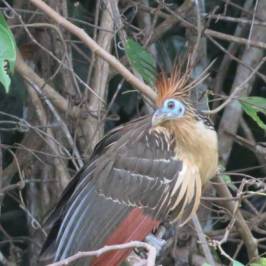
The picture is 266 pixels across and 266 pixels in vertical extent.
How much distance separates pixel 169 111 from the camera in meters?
3.25

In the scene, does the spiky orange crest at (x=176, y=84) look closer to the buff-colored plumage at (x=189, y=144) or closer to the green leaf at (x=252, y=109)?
the buff-colored plumage at (x=189, y=144)

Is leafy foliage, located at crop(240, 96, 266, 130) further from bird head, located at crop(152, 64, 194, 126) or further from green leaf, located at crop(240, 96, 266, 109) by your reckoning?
bird head, located at crop(152, 64, 194, 126)

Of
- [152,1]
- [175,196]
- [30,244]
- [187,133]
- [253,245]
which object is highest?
[152,1]

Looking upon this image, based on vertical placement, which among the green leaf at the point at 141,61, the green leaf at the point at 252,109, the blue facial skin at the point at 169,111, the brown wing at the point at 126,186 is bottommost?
the brown wing at the point at 126,186

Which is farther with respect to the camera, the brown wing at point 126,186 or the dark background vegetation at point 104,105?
the dark background vegetation at point 104,105

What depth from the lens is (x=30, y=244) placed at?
13.4 ft

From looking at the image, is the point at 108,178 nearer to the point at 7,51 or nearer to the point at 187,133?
the point at 187,133

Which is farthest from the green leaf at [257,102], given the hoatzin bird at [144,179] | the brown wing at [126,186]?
the brown wing at [126,186]

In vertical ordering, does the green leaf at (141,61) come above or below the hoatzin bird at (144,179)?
above

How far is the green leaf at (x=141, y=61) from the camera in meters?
3.28

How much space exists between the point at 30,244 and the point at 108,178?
0.93m

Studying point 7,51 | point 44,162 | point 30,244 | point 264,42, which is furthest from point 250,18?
point 7,51

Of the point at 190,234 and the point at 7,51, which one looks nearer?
the point at 7,51

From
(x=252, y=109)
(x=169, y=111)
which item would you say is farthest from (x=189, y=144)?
(x=252, y=109)
